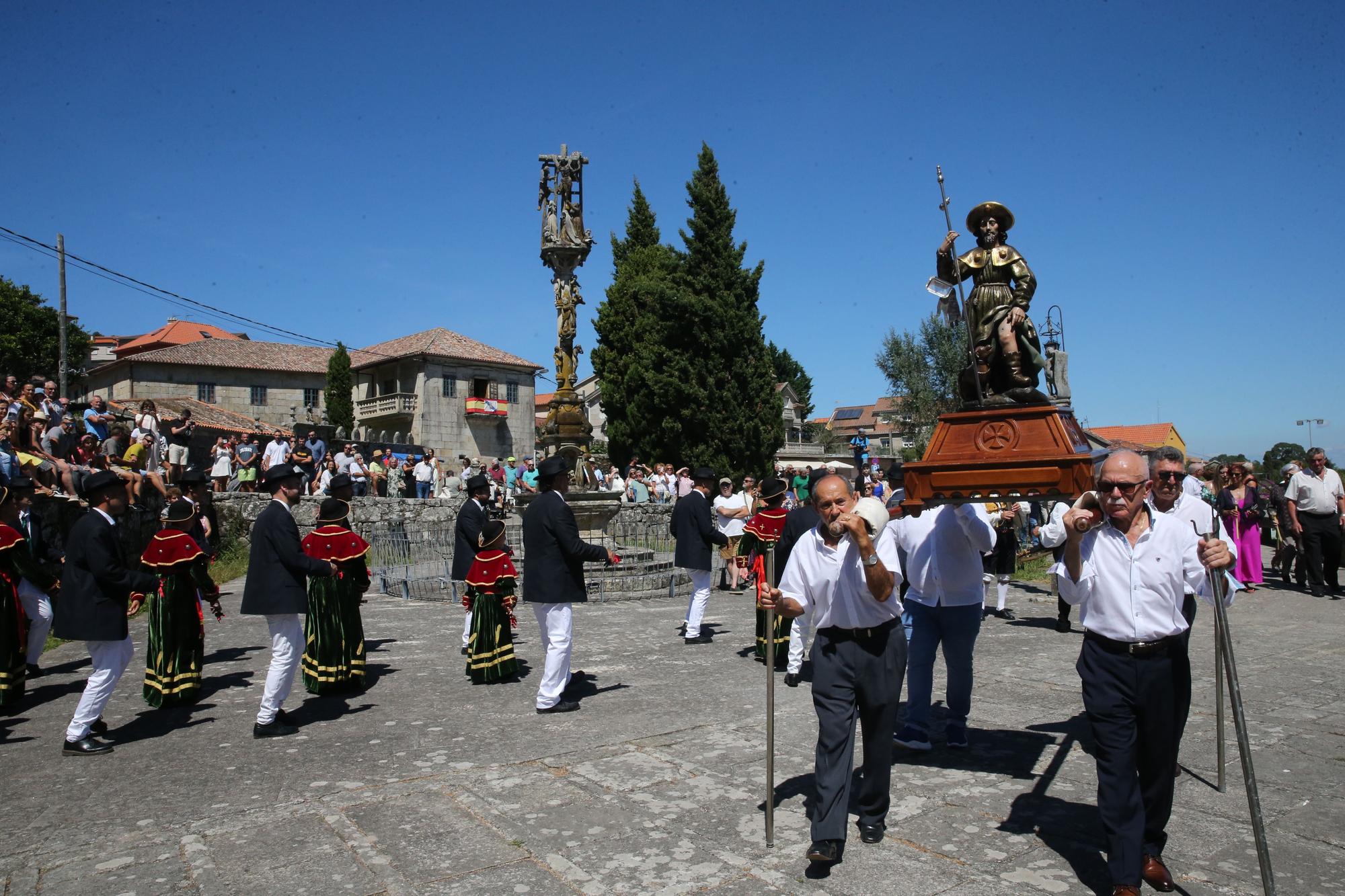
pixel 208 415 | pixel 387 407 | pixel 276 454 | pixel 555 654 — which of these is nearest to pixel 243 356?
pixel 387 407

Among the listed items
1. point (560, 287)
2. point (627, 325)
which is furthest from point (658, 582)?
point (627, 325)

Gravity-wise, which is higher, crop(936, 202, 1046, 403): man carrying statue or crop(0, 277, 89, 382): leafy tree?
crop(0, 277, 89, 382): leafy tree

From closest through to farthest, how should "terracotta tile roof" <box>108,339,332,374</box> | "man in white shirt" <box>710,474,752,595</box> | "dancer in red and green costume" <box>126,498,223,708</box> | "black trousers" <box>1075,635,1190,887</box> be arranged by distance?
1. "black trousers" <box>1075,635,1190,887</box>
2. "dancer in red and green costume" <box>126,498,223,708</box>
3. "man in white shirt" <box>710,474,752,595</box>
4. "terracotta tile roof" <box>108,339,332,374</box>

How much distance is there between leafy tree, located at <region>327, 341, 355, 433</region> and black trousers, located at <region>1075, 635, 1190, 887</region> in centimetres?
5234

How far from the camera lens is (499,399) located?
5472 cm

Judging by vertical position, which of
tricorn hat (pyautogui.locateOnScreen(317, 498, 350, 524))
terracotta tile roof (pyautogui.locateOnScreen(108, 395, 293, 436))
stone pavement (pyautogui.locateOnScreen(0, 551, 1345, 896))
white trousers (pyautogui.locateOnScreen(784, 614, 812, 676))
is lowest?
stone pavement (pyautogui.locateOnScreen(0, 551, 1345, 896))

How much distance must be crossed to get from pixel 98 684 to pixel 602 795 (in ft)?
11.8

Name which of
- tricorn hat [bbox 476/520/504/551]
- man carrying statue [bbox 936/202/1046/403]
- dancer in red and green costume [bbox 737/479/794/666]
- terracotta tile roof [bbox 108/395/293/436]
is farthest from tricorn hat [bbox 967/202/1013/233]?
terracotta tile roof [bbox 108/395/293/436]

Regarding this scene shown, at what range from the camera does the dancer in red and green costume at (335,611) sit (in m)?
7.62

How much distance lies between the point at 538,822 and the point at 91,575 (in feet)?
12.3

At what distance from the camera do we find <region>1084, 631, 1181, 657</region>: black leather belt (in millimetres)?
3865

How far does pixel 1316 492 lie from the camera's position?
12156 mm

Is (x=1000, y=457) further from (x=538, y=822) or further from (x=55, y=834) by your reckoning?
(x=55, y=834)

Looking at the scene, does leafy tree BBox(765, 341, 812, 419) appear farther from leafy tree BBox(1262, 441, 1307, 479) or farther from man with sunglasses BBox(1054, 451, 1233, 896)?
man with sunglasses BBox(1054, 451, 1233, 896)
